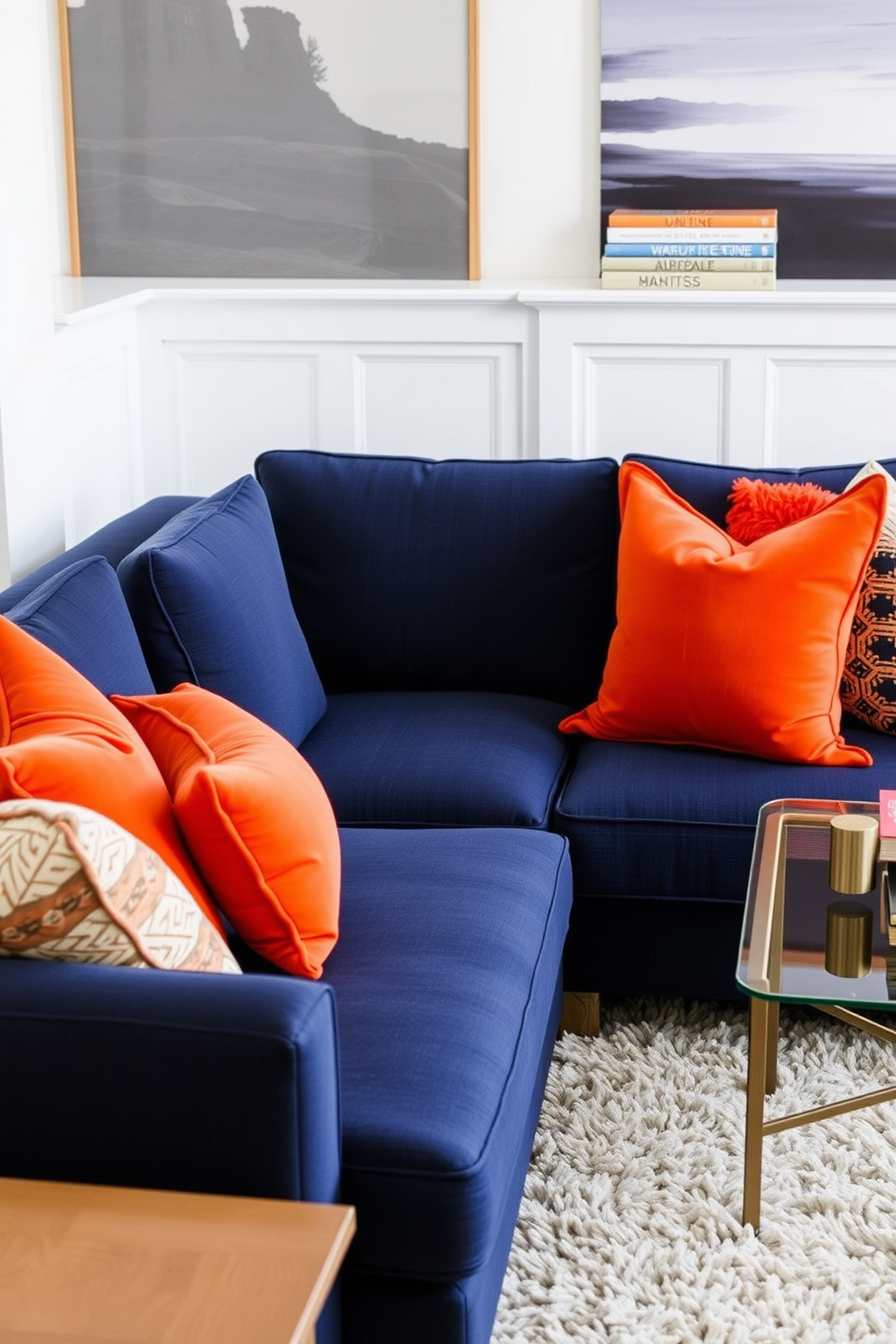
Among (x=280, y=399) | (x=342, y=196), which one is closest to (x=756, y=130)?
(x=342, y=196)

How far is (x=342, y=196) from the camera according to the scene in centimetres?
404

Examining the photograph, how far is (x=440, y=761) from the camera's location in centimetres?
254

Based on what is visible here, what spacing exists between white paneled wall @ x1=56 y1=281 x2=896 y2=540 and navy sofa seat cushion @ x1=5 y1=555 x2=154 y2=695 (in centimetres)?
140

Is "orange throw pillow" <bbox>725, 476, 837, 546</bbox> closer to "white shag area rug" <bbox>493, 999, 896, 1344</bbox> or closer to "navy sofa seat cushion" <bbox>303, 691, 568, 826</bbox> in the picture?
"navy sofa seat cushion" <bbox>303, 691, 568, 826</bbox>

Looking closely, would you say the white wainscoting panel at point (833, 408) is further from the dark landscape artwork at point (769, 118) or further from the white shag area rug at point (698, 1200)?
the white shag area rug at point (698, 1200)

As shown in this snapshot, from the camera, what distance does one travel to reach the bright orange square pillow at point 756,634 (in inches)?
99.0

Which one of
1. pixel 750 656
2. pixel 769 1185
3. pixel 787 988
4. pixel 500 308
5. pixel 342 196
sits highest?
pixel 342 196

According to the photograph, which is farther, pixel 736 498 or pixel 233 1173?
pixel 736 498

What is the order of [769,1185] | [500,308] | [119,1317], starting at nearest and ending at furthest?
1. [119,1317]
2. [769,1185]
3. [500,308]

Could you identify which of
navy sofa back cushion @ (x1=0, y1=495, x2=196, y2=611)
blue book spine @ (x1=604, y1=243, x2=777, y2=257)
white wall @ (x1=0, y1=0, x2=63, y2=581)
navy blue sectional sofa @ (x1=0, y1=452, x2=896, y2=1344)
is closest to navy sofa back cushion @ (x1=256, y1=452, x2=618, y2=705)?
navy blue sectional sofa @ (x1=0, y1=452, x2=896, y2=1344)

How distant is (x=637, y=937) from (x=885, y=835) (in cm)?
46

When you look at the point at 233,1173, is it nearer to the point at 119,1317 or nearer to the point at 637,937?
the point at 119,1317

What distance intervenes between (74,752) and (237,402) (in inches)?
97.6

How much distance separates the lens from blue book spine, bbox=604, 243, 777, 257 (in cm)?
371
